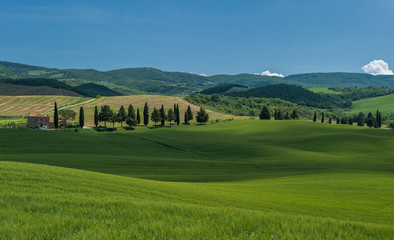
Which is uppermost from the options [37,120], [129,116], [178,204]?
[129,116]

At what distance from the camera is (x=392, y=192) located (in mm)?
21375

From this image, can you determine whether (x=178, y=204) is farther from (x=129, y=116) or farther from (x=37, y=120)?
(x=37, y=120)

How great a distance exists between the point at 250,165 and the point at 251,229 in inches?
1497

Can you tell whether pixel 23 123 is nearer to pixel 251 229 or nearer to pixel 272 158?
pixel 272 158

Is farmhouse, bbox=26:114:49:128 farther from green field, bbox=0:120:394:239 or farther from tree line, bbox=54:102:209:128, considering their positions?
green field, bbox=0:120:394:239

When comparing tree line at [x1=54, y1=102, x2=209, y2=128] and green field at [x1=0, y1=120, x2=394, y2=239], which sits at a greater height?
tree line at [x1=54, y1=102, x2=209, y2=128]

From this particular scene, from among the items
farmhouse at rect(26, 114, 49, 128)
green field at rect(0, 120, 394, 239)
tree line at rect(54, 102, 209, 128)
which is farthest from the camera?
farmhouse at rect(26, 114, 49, 128)

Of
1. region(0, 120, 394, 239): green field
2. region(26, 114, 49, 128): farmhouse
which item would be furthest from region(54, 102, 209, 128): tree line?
region(0, 120, 394, 239): green field

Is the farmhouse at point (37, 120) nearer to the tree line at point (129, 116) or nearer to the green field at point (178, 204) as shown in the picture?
the tree line at point (129, 116)

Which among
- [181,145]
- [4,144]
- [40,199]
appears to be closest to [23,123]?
[4,144]

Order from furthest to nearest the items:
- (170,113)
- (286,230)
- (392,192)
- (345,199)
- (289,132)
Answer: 1. (170,113)
2. (289,132)
3. (392,192)
4. (345,199)
5. (286,230)

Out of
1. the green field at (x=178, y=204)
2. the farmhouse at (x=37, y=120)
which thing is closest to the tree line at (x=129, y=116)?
the farmhouse at (x=37, y=120)

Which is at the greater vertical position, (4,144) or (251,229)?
(251,229)

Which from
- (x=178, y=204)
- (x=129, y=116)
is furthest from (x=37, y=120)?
(x=178, y=204)
